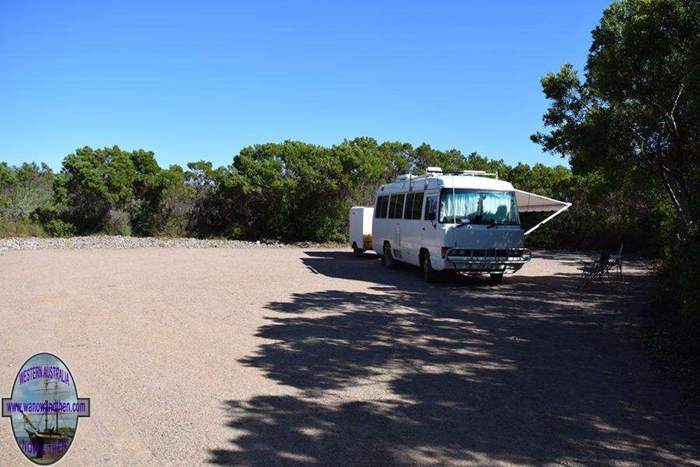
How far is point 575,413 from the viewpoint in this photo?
4922mm

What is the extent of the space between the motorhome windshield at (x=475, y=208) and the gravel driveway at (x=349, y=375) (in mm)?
1747

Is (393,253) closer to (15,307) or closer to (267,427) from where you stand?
(15,307)

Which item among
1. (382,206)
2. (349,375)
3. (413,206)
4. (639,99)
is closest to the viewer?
(349,375)

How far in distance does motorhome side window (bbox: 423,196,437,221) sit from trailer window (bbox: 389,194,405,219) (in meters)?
1.95

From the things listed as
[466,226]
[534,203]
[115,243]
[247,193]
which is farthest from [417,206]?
[115,243]

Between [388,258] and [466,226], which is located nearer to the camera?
[466,226]

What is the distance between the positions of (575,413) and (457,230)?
769cm

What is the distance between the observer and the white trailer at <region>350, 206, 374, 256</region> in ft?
67.9

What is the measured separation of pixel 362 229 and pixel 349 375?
1499 centimetres

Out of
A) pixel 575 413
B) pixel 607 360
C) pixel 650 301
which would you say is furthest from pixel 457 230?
pixel 575 413

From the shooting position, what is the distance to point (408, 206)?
588 inches

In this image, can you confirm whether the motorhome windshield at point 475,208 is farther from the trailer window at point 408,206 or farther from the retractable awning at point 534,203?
the retractable awning at point 534,203

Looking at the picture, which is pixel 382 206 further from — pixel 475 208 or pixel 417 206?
pixel 475 208

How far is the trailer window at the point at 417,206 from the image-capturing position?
14.0 m
